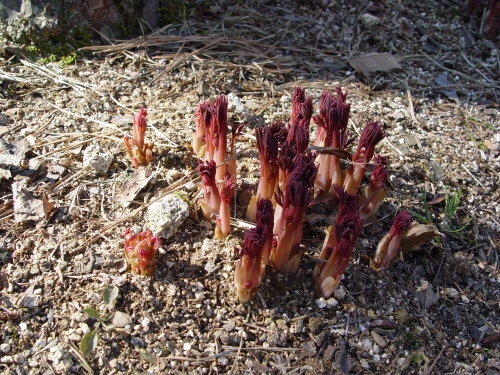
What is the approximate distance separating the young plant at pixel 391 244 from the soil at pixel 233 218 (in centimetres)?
7

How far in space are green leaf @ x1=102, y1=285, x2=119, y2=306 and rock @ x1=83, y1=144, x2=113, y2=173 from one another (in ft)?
2.99

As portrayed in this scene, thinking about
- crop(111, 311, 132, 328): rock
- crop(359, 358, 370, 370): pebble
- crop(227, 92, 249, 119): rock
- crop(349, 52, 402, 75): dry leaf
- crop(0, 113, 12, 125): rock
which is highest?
crop(349, 52, 402, 75): dry leaf

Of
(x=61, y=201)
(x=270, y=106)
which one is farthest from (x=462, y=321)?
(x=61, y=201)

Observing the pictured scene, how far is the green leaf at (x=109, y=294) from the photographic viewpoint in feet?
7.98

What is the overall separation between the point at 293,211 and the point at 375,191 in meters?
0.75

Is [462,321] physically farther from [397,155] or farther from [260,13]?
[260,13]

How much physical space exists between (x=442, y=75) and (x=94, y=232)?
3.44m

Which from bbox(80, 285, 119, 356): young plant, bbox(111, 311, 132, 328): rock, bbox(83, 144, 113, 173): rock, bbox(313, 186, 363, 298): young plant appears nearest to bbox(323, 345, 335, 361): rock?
bbox(313, 186, 363, 298): young plant

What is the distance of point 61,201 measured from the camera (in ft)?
9.61

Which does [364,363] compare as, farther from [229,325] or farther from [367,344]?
[229,325]

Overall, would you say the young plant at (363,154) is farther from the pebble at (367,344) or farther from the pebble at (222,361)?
the pebble at (222,361)

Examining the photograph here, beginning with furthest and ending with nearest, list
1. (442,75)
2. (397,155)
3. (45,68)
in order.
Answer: (442,75) < (45,68) < (397,155)

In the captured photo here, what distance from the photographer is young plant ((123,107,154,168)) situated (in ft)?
10.1

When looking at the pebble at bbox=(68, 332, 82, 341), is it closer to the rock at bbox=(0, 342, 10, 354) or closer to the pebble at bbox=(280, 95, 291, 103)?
the rock at bbox=(0, 342, 10, 354)
